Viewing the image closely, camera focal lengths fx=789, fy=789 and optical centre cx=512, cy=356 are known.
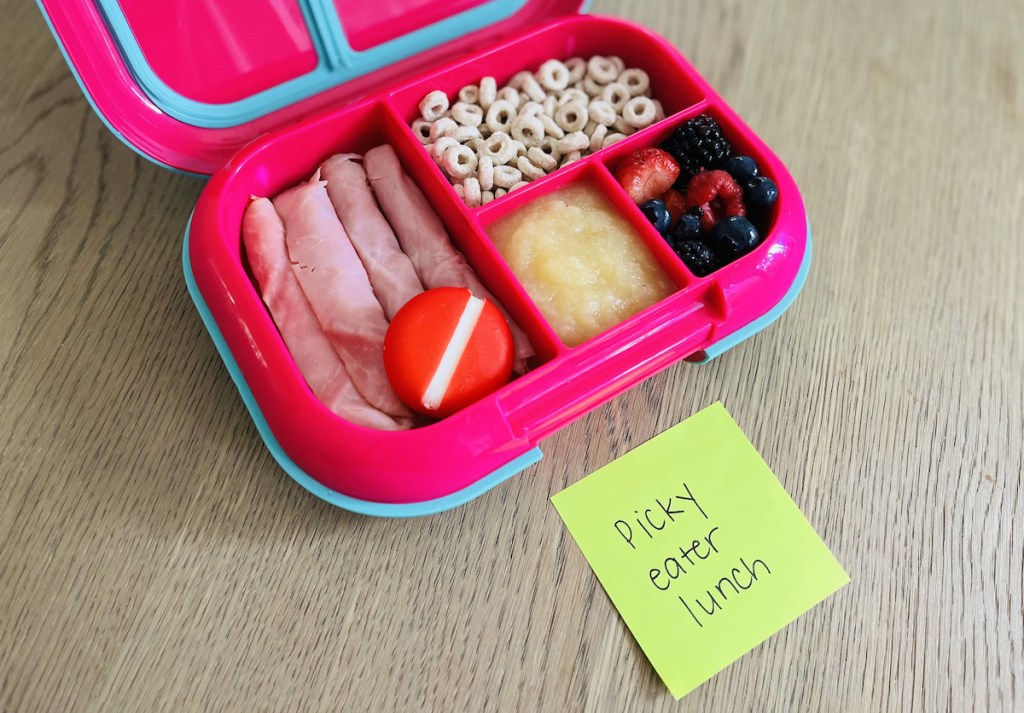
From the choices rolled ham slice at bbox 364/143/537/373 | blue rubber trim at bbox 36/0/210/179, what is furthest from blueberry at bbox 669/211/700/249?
blue rubber trim at bbox 36/0/210/179

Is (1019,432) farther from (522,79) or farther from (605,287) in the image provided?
(522,79)

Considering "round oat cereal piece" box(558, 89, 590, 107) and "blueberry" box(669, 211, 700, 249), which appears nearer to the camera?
"blueberry" box(669, 211, 700, 249)

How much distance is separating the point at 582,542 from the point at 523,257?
0.36 metres

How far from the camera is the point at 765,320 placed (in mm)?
1030

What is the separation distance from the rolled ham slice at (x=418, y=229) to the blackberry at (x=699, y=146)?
327mm

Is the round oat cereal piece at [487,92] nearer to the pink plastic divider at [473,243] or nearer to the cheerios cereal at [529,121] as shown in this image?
the cheerios cereal at [529,121]

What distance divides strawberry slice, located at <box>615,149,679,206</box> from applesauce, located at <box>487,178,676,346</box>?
4 centimetres

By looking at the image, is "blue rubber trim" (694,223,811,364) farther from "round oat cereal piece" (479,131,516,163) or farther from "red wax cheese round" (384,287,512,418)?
"round oat cereal piece" (479,131,516,163)

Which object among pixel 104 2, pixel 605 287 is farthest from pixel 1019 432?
pixel 104 2

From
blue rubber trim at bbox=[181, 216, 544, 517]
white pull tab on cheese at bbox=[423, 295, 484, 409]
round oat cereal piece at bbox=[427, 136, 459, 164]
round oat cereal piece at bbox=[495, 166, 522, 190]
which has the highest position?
round oat cereal piece at bbox=[427, 136, 459, 164]

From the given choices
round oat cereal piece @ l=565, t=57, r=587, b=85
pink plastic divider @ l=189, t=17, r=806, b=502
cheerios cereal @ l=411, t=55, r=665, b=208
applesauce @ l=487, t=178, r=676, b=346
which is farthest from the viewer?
round oat cereal piece @ l=565, t=57, r=587, b=85

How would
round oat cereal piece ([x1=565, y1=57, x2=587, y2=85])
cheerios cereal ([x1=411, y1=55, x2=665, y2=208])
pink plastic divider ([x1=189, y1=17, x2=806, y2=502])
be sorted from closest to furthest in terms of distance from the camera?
A: pink plastic divider ([x1=189, y1=17, x2=806, y2=502]) → cheerios cereal ([x1=411, y1=55, x2=665, y2=208]) → round oat cereal piece ([x1=565, y1=57, x2=587, y2=85])

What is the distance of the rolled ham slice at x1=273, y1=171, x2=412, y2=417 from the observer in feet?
3.12

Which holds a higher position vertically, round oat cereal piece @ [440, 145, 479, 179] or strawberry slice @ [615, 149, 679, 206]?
round oat cereal piece @ [440, 145, 479, 179]
